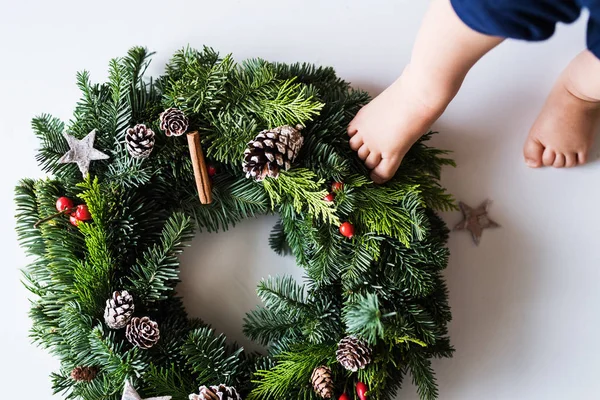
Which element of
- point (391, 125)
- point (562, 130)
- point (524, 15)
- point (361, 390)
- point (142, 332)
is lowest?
point (361, 390)

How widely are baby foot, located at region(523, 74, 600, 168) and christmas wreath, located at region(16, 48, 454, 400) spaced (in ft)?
0.89

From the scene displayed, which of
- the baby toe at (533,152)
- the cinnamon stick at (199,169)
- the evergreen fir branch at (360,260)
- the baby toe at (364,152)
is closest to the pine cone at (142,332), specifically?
the cinnamon stick at (199,169)

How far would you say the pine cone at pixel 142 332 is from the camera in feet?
2.72

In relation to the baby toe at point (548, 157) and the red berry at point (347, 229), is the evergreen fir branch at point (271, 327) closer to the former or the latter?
the red berry at point (347, 229)

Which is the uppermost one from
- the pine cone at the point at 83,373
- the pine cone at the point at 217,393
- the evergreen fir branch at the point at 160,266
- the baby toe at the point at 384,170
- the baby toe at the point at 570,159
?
the baby toe at the point at 384,170

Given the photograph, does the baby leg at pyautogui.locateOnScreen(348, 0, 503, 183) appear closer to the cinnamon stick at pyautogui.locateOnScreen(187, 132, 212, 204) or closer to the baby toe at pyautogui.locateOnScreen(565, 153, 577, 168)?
the cinnamon stick at pyautogui.locateOnScreen(187, 132, 212, 204)

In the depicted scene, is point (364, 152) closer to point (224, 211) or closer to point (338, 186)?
point (338, 186)

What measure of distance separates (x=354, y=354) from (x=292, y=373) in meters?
0.11

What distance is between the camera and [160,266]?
856 millimetres

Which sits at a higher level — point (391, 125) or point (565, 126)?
point (391, 125)

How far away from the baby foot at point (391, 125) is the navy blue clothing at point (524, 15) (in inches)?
8.1

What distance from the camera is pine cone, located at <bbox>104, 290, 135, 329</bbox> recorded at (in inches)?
32.4

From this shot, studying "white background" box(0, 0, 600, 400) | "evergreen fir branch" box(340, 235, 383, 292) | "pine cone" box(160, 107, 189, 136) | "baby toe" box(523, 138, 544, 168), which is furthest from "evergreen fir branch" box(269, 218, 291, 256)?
"baby toe" box(523, 138, 544, 168)

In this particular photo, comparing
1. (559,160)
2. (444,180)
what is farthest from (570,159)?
(444,180)
